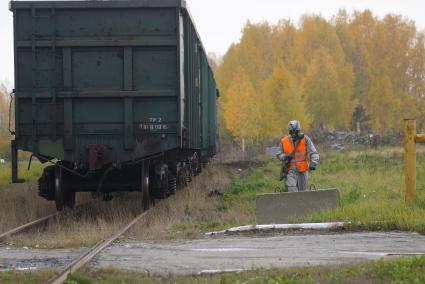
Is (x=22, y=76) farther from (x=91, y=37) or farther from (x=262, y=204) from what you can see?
(x=262, y=204)

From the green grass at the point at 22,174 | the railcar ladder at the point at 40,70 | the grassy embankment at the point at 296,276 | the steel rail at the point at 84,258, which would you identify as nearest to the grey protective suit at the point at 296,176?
the steel rail at the point at 84,258

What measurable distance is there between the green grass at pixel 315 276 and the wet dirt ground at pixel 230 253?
11.2 inches

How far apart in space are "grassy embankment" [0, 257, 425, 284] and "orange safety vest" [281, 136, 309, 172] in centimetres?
501

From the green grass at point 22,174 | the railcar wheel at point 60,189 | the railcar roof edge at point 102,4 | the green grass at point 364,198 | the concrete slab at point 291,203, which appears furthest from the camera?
the green grass at point 22,174

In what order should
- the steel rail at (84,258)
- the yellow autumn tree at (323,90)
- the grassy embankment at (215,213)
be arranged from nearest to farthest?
the steel rail at (84,258)
the grassy embankment at (215,213)
the yellow autumn tree at (323,90)

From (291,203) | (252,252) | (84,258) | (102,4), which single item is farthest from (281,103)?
(84,258)

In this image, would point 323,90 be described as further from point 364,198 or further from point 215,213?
point 215,213

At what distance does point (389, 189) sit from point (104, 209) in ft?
19.7

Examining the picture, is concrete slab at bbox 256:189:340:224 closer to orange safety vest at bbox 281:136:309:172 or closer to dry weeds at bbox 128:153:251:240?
dry weeds at bbox 128:153:251:240

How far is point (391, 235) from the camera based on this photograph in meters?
7.84

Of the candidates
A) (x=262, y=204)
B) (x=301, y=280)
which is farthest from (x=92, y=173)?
(x=301, y=280)

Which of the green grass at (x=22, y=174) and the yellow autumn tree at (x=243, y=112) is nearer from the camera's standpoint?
the green grass at (x=22, y=174)

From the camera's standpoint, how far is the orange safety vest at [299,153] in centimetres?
1082

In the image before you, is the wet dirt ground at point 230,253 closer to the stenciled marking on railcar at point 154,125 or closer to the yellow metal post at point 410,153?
the yellow metal post at point 410,153
